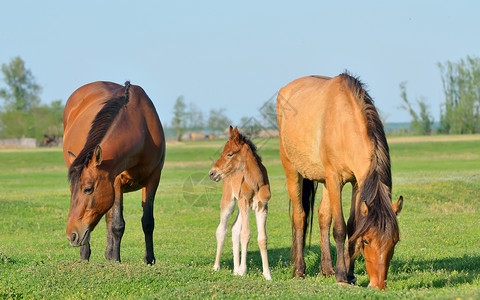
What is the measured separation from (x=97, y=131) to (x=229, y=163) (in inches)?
77.1

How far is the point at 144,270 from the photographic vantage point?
22.8 feet

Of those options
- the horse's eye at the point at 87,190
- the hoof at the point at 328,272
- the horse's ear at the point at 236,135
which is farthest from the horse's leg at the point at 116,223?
the hoof at the point at 328,272

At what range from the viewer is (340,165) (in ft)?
24.6

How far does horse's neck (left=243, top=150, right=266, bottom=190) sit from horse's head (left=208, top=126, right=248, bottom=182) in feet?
0.30

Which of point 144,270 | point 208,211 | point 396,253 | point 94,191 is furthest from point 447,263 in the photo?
point 208,211

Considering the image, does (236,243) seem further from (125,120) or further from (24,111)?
(24,111)

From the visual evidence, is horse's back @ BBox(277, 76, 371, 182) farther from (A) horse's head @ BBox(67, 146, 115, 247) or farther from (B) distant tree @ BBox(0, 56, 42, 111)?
(B) distant tree @ BBox(0, 56, 42, 111)

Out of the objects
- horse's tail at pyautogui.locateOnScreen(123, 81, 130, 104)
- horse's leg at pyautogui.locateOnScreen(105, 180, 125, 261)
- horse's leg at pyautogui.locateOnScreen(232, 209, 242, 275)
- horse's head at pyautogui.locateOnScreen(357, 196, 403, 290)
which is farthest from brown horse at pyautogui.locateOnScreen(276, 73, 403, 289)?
horse's leg at pyautogui.locateOnScreen(105, 180, 125, 261)

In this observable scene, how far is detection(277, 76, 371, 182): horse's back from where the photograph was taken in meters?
7.27

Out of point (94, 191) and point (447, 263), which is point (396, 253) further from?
point (94, 191)

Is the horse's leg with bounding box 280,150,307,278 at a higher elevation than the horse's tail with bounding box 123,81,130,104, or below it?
below

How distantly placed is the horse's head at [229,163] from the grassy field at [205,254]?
1.33 meters

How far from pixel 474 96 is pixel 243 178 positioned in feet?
245

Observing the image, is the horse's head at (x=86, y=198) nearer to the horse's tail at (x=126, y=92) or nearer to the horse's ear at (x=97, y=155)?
the horse's ear at (x=97, y=155)
